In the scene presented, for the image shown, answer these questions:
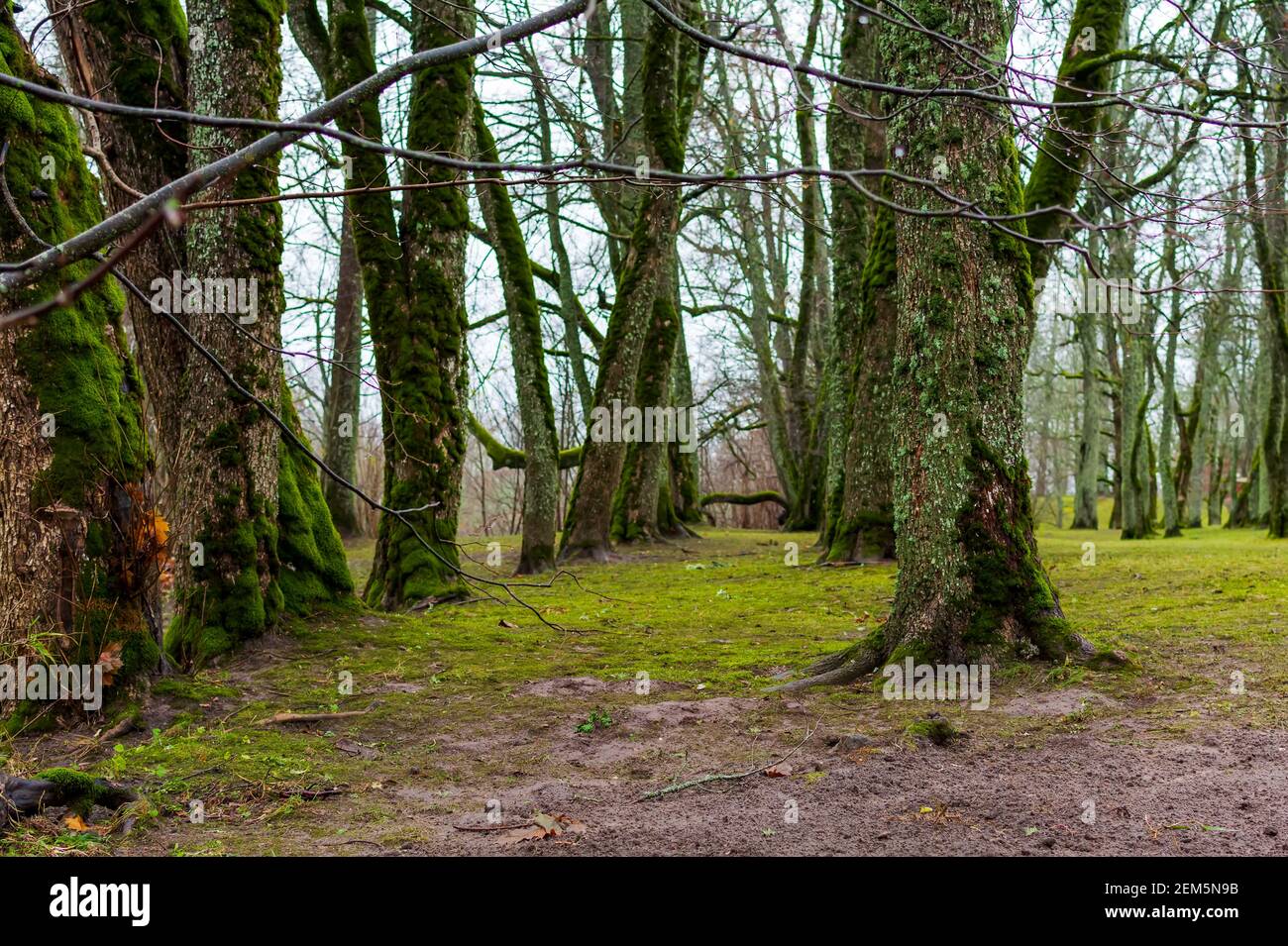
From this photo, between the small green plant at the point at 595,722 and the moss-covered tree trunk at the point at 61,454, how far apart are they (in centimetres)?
241

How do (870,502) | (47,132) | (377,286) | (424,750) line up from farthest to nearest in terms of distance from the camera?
(870,502) → (377,286) → (47,132) → (424,750)

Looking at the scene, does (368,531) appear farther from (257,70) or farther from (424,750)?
(424,750)

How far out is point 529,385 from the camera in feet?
40.2

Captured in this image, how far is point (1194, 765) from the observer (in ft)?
13.3

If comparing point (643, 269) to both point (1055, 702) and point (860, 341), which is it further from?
point (1055, 702)

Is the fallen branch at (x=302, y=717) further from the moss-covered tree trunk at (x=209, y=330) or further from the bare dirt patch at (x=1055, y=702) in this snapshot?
the bare dirt patch at (x=1055, y=702)

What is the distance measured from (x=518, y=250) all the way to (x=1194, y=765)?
10.1 m

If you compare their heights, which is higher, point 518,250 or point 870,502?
point 518,250

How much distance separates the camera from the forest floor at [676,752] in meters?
3.59

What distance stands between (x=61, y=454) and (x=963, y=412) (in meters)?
4.84

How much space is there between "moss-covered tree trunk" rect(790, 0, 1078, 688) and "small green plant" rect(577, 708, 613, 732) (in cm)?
115

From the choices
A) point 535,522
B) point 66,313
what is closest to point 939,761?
point 66,313

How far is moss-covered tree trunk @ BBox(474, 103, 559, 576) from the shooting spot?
12055 millimetres

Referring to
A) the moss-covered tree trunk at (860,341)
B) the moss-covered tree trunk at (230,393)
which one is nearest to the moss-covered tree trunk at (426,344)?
the moss-covered tree trunk at (230,393)
